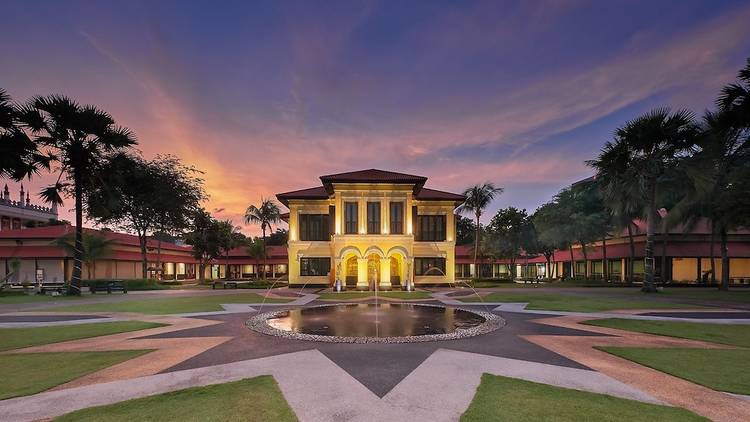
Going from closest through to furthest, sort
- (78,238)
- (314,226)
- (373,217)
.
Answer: (78,238)
(373,217)
(314,226)

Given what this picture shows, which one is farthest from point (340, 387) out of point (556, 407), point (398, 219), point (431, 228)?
point (431, 228)

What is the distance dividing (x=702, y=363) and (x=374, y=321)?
10.4 m

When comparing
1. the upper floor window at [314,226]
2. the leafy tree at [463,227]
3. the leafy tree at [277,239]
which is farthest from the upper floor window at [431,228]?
the leafy tree at [277,239]

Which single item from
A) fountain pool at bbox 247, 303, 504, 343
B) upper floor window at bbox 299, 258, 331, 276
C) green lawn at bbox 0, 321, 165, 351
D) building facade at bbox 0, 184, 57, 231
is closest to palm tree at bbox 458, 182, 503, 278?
upper floor window at bbox 299, 258, 331, 276

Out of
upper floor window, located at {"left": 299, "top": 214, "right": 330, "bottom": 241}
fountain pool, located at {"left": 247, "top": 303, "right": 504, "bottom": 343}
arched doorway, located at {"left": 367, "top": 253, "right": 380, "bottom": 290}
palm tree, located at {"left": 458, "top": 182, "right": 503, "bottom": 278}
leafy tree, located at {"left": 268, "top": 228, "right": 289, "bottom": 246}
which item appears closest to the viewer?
fountain pool, located at {"left": 247, "top": 303, "right": 504, "bottom": 343}

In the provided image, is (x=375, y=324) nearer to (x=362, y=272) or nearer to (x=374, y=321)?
(x=374, y=321)

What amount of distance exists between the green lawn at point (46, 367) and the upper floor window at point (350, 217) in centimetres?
2484

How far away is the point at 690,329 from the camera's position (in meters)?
13.3

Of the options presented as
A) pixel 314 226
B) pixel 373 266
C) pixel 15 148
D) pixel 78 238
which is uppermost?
pixel 15 148

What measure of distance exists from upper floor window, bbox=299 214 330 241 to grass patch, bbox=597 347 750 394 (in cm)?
3027

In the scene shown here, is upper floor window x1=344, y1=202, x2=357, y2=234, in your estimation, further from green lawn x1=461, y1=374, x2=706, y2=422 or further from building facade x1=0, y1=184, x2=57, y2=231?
building facade x1=0, y1=184, x2=57, y2=231

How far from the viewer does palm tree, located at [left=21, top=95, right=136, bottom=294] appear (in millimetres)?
25578

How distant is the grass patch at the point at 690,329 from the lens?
11.6 metres

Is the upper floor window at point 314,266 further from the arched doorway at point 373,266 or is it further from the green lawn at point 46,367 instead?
the green lawn at point 46,367
